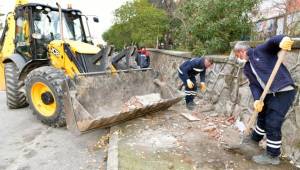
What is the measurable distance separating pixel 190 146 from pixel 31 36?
4.52m

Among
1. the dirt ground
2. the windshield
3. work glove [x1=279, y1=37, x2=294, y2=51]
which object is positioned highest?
the windshield

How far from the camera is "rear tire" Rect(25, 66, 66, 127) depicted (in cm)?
611

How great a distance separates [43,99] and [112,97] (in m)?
1.41

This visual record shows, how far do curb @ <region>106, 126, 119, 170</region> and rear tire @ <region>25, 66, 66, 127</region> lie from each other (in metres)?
1.15

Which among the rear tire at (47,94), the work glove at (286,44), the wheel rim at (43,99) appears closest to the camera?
the work glove at (286,44)

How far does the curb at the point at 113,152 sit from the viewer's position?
422cm

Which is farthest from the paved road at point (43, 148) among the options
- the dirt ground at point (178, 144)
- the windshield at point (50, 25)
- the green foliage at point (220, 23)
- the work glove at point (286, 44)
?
the green foliage at point (220, 23)

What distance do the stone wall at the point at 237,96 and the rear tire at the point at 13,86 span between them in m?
3.41

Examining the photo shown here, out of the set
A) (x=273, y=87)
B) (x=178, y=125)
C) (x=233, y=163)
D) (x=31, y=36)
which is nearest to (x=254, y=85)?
(x=273, y=87)

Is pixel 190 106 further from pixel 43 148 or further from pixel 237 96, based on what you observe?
pixel 43 148

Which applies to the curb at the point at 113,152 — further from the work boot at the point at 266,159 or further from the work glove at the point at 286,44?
the work glove at the point at 286,44

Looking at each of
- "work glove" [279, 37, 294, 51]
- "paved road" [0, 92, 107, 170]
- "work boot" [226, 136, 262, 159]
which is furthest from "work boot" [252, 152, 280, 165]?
"paved road" [0, 92, 107, 170]

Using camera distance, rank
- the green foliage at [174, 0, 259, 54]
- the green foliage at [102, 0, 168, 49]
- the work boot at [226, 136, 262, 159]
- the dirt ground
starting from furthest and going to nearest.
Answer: the green foliage at [102, 0, 168, 49], the green foliage at [174, 0, 259, 54], the work boot at [226, 136, 262, 159], the dirt ground

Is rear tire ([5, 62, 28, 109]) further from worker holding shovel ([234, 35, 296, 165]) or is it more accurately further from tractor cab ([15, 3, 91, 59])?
worker holding shovel ([234, 35, 296, 165])
